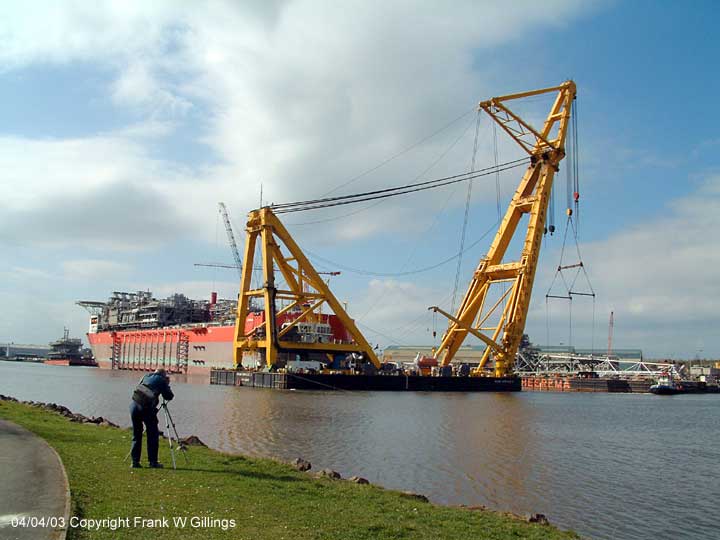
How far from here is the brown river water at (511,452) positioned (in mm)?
13383

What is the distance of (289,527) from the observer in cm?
788

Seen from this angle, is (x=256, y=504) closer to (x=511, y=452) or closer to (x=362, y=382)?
(x=511, y=452)

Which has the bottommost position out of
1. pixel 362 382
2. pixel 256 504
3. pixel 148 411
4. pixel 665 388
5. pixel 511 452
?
pixel 665 388

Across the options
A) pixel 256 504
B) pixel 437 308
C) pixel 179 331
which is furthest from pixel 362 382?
pixel 256 504

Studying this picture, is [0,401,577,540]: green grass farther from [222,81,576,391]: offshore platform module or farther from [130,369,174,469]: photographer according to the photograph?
[222,81,576,391]: offshore platform module

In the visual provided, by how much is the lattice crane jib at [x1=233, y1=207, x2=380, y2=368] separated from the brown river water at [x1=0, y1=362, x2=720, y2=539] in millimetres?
19098

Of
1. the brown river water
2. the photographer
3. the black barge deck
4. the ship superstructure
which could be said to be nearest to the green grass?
the photographer

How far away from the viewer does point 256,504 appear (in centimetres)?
897

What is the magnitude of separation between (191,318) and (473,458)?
308 feet

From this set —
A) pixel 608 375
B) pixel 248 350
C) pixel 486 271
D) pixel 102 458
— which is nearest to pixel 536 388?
pixel 608 375

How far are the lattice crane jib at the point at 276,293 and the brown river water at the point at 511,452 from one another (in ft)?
62.7

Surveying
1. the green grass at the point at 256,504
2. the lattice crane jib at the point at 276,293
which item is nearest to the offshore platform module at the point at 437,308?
the lattice crane jib at the point at 276,293

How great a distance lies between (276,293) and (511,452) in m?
38.8

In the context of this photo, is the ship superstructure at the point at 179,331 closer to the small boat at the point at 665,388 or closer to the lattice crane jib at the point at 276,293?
the lattice crane jib at the point at 276,293
